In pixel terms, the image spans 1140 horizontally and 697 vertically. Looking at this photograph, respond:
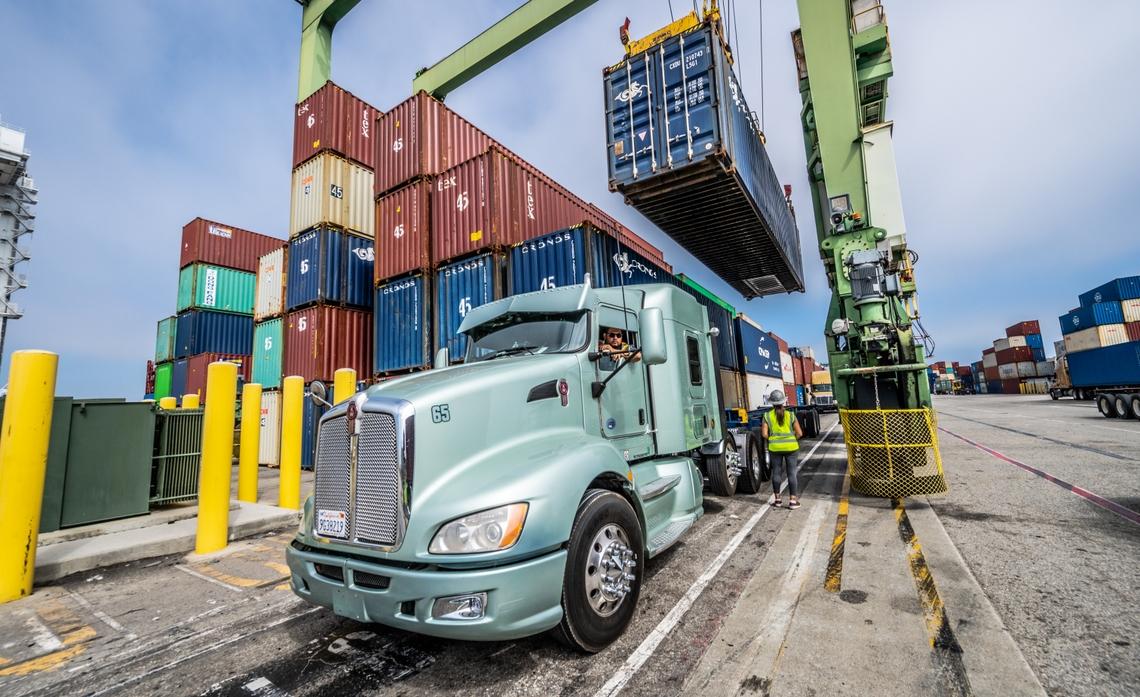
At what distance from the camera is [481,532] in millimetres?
2354

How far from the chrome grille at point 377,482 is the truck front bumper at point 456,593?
175 mm

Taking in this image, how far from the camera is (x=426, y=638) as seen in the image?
3.13 metres

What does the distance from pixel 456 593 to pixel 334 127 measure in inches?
637

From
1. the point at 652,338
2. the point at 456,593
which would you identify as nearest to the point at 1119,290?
the point at 652,338

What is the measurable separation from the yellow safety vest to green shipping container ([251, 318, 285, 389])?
42.6ft

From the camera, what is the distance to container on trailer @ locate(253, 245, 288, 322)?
13.8m

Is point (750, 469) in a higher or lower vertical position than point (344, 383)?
lower

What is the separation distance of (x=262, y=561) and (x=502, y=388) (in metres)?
4.25

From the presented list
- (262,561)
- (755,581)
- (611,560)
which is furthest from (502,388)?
(262,561)

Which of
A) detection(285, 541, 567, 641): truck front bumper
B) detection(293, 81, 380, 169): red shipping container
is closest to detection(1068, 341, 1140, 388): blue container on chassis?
detection(285, 541, 567, 641): truck front bumper

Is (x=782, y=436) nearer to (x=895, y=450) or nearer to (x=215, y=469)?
(x=895, y=450)

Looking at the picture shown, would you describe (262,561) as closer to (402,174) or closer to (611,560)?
(611,560)

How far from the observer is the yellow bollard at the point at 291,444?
713cm

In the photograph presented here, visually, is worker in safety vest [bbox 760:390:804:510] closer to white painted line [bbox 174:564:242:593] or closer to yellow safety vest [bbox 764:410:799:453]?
yellow safety vest [bbox 764:410:799:453]
